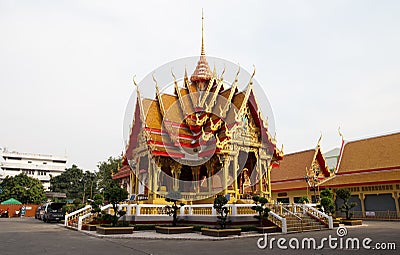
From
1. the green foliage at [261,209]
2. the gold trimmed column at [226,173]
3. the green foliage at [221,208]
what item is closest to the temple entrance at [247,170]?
the gold trimmed column at [226,173]

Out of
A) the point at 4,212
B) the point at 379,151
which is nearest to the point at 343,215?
the point at 379,151

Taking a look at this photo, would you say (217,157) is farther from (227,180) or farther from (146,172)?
(146,172)

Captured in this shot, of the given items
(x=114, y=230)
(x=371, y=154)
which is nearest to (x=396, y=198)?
(x=371, y=154)

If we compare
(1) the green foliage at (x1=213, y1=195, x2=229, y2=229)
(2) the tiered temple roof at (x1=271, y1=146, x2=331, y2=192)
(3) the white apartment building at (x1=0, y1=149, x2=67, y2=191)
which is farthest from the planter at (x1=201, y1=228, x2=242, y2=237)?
(3) the white apartment building at (x1=0, y1=149, x2=67, y2=191)

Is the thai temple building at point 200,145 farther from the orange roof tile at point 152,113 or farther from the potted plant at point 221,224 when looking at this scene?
the potted plant at point 221,224

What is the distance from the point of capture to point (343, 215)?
92.1 ft

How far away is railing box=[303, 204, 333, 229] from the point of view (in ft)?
56.0

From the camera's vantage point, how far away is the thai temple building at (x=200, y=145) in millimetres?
17828

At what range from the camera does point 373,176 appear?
85.4 feet

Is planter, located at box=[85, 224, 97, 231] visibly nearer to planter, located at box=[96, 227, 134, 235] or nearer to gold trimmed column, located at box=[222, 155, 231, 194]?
planter, located at box=[96, 227, 134, 235]

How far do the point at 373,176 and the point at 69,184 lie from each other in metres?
59.7

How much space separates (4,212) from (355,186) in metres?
42.1

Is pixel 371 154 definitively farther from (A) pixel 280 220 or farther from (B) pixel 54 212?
(B) pixel 54 212

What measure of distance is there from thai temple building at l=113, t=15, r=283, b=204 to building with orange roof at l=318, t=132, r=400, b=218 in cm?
969
